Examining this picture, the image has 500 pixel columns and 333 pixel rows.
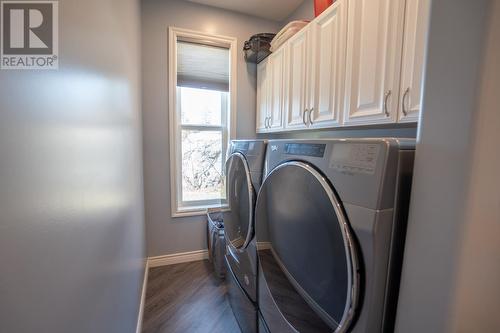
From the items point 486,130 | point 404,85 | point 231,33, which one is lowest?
point 486,130

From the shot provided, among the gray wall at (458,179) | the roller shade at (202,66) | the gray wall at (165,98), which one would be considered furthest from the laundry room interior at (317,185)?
the roller shade at (202,66)

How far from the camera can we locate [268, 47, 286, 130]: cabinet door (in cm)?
210

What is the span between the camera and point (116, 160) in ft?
3.22

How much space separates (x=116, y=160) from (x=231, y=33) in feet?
6.88

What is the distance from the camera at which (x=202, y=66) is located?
246 centimetres

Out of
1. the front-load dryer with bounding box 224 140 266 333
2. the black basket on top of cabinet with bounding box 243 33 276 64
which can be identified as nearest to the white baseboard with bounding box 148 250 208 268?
the front-load dryer with bounding box 224 140 266 333

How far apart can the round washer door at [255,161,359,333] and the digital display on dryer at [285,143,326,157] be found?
46 mm

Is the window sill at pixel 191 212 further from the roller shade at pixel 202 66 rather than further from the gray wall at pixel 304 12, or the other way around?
the gray wall at pixel 304 12

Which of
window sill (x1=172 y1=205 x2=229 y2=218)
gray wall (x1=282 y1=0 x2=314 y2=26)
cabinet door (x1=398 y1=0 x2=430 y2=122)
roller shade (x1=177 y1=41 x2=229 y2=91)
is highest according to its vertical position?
gray wall (x1=282 y1=0 x2=314 y2=26)

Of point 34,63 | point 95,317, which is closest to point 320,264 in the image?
point 95,317

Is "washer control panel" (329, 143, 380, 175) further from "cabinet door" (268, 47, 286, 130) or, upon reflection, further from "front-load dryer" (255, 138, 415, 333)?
"cabinet door" (268, 47, 286, 130)

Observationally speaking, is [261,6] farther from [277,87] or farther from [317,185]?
[317,185]

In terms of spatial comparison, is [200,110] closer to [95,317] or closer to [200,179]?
[200,179]

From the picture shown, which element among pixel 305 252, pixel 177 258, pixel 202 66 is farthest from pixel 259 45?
pixel 177 258
